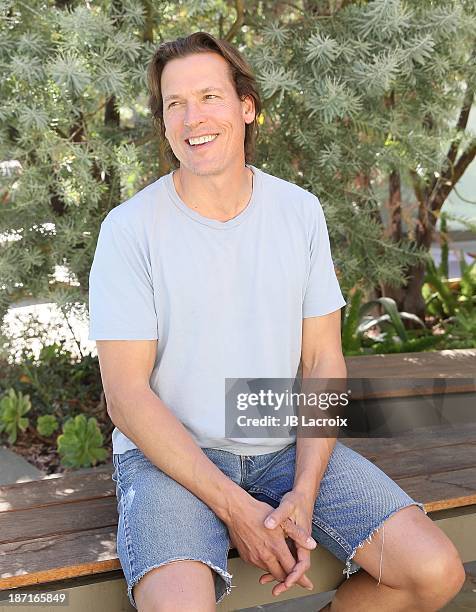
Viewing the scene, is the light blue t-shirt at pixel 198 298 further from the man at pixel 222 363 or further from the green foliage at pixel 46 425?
the green foliage at pixel 46 425

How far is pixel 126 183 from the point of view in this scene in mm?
4047

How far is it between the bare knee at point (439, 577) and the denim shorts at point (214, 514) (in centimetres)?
15

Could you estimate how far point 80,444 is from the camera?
3979 millimetres

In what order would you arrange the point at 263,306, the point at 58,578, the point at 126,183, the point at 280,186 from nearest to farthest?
1. the point at 58,578
2. the point at 263,306
3. the point at 280,186
4. the point at 126,183

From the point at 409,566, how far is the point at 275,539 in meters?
0.33

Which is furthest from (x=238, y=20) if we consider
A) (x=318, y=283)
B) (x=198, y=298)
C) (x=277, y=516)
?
(x=277, y=516)

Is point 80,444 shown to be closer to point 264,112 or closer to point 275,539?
point 264,112

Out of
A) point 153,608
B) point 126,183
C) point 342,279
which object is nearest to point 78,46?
point 126,183

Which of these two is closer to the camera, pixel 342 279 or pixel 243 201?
pixel 243 201

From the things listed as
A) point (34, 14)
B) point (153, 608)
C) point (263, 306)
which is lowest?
point (153, 608)

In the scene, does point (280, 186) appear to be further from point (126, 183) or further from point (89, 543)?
point (126, 183)

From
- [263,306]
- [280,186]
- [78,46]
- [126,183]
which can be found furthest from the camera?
[126,183]

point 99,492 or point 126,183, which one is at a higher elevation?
point 126,183

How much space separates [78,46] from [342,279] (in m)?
1.67
